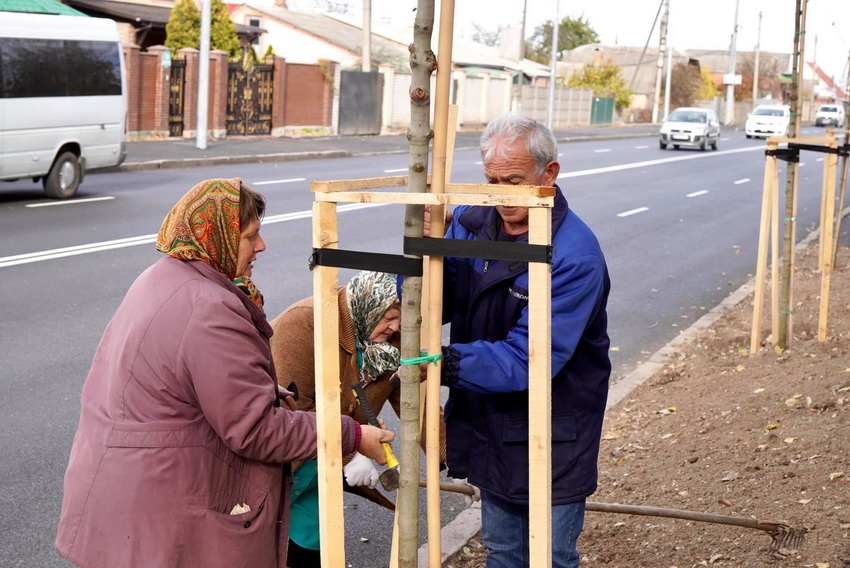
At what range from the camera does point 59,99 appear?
15711 mm

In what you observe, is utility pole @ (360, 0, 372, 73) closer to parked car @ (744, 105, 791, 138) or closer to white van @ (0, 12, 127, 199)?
white van @ (0, 12, 127, 199)

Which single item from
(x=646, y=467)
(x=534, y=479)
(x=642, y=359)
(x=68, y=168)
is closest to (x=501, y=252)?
(x=534, y=479)

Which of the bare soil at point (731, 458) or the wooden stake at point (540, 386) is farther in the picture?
the bare soil at point (731, 458)

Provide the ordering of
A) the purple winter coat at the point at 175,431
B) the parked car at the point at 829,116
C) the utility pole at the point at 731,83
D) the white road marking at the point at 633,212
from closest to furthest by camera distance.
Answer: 1. the purple winter coat at the point at 175,431
2. the white road marking at the point at 633,212
3. the utility pole at the point at 731,83
4. the parked car at the point at 829,116

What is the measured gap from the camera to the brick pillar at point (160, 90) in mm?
26797

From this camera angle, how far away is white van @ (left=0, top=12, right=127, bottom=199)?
14.9m

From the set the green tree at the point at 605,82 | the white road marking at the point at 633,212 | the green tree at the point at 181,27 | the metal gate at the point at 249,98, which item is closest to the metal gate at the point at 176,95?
the green tree at the point at 181,27

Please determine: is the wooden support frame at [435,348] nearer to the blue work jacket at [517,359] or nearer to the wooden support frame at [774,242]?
the blue work jacket at [517,359]

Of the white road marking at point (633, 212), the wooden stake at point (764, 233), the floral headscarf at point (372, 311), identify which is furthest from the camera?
the white road marking at point (633, 212)

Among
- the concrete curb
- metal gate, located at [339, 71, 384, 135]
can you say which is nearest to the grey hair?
the concrete curb

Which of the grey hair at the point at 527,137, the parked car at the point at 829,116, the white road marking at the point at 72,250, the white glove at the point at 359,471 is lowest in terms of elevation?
the white road marking at the point at 72,250

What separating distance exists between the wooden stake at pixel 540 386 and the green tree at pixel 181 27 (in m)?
27.9

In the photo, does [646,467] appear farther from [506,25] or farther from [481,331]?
[506,25]

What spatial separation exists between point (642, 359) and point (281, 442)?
6056 millimetres
